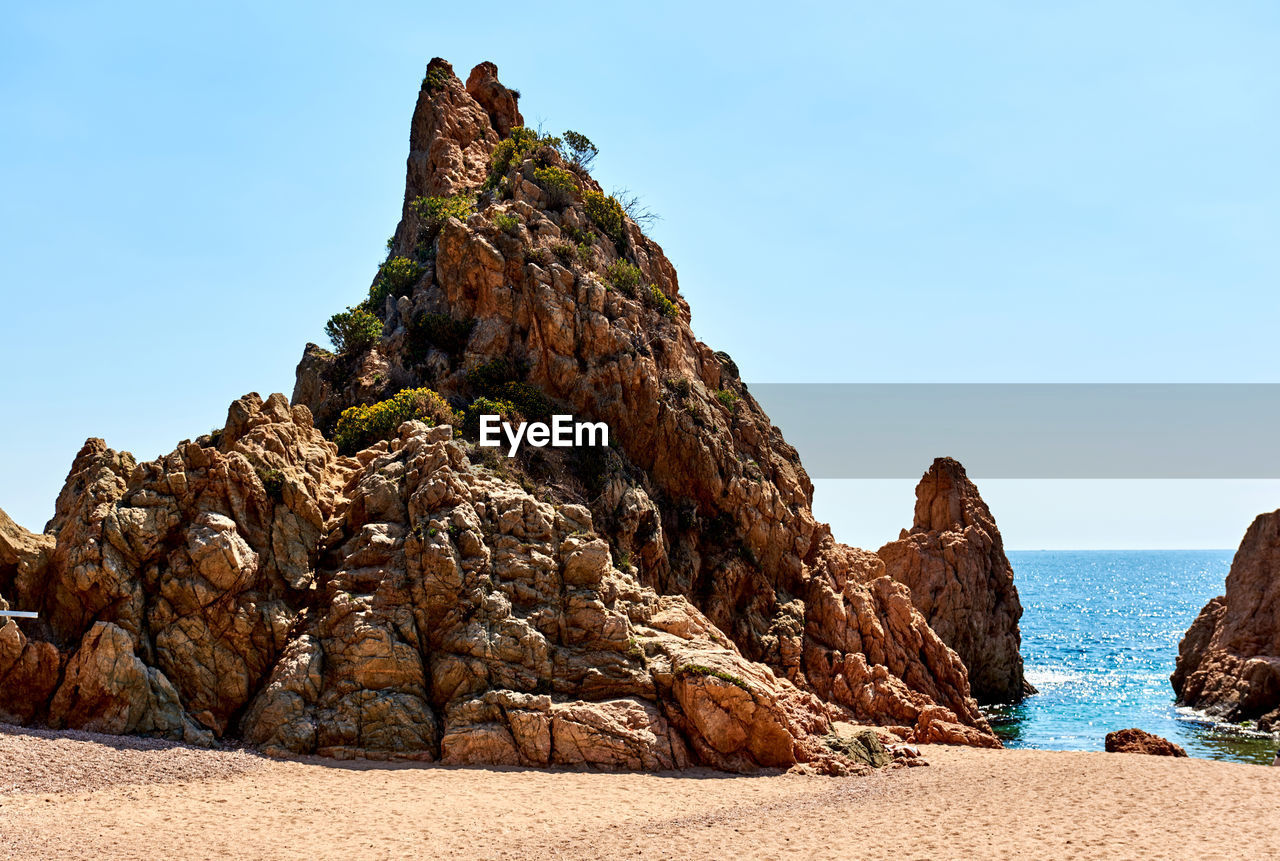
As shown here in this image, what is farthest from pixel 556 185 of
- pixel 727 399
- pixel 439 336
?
pixel 727 399

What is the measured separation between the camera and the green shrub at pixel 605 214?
4272 centimetres

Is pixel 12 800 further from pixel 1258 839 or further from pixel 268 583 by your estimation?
pixel 1258 839

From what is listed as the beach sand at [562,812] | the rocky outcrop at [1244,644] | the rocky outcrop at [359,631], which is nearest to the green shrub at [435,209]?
the rocky outcrop at [359,631]

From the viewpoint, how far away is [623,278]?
40.2 metres

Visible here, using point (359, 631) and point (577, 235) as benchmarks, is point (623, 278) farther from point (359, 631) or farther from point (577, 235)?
point (359, 631)

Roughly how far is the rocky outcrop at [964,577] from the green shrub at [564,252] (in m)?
26.4

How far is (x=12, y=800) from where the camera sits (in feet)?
63.9

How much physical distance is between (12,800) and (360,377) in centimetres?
1989

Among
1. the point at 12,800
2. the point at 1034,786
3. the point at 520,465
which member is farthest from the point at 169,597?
the point at 1034,786

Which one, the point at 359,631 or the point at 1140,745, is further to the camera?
the point at 1140,745

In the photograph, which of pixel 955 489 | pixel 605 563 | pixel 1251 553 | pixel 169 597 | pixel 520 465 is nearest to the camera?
pixel 169 597

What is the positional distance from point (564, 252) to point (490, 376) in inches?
248

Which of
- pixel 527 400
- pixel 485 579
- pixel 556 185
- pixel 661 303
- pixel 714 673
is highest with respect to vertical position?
pixel 556 185

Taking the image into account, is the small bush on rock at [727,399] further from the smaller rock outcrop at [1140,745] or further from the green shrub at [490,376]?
the smaller rock outcrop at [1140,745]
